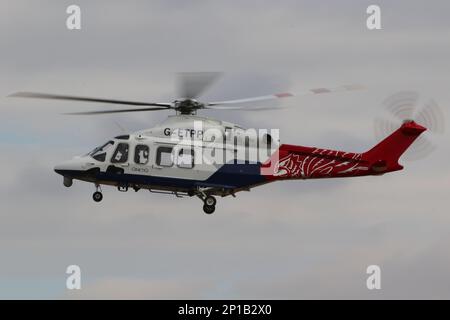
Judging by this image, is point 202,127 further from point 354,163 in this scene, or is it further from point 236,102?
point 354,163

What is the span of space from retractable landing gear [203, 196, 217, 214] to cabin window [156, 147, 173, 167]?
247 centimetres

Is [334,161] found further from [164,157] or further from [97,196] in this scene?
[97,196]

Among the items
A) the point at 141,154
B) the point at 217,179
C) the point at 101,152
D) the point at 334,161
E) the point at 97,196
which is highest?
the point at 101,152


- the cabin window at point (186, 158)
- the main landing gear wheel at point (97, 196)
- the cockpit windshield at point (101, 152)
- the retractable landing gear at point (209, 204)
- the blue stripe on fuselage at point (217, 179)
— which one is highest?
the cockpit windshield at point (101, 152)

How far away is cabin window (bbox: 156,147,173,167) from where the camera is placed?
117 feet

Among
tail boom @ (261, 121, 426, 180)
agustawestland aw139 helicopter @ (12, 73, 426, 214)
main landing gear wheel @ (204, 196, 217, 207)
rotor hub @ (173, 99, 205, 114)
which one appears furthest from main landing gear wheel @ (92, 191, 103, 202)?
tail boom @ (261, 121, 426, 180)

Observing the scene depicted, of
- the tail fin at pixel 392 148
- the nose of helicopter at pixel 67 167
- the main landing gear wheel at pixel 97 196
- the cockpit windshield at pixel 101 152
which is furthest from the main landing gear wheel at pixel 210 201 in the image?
the tail fin at pixel 392 148

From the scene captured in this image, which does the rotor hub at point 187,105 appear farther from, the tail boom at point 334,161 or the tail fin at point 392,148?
the tail fin at point 392,148

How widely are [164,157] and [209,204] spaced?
122 inches

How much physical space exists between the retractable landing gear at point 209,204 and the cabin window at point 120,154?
4266 millimetres

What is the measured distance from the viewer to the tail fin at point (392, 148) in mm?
36406

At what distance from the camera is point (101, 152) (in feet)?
121

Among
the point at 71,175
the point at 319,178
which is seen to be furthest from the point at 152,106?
the point at 319,178

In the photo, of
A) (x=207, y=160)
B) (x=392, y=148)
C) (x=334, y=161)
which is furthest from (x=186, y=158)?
(x=392, y=148)
